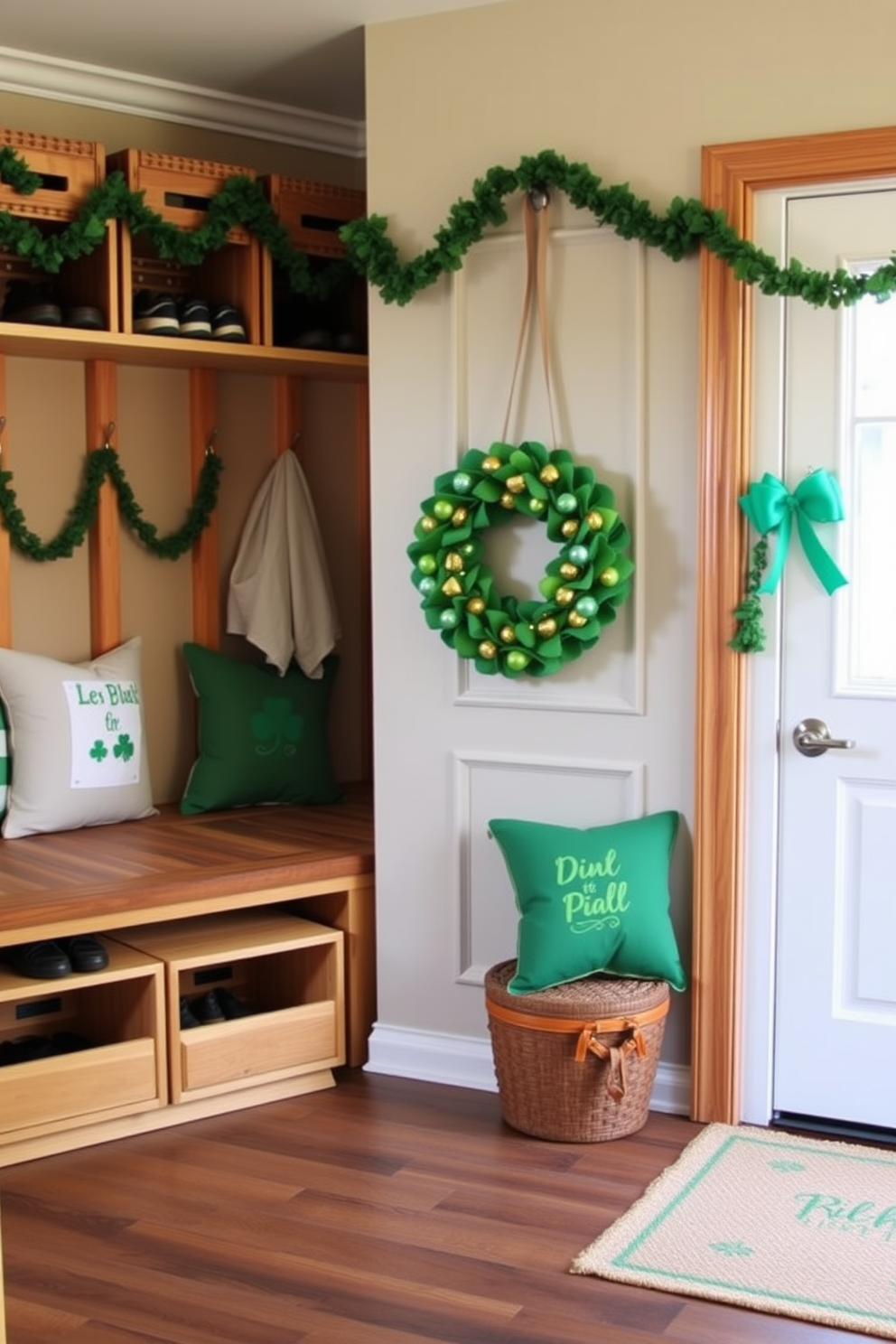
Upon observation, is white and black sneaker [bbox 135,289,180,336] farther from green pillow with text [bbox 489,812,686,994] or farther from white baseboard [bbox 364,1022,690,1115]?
white baseboard [bbox 364,1022,690,1115]

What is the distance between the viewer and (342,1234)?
2.95 metres

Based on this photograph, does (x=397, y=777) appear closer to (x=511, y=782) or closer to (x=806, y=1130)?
(x=511, y=782)

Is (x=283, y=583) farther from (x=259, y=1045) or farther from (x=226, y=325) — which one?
(x=259, y=1045)

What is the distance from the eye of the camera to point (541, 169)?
3.48 meters

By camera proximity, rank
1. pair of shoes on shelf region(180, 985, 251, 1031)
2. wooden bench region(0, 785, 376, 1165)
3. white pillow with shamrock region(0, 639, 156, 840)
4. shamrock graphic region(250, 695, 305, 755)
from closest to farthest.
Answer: wooden bench region(0, 785, 376, 1165) → pair of shoes on shelf region(180, 985, 251, 1031) → white pillow with shamrock region(0, 639, 156, 840) → shamrock graphic region(250, 695, 305, 755)

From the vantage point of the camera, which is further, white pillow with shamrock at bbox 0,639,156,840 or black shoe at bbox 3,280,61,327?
white pillow with shamrock at bbox 0,639,156,840

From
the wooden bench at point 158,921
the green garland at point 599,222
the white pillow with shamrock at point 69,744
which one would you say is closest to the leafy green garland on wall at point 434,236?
the green garland at point 599,222

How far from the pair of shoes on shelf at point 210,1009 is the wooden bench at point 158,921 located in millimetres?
95

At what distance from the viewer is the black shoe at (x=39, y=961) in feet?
11.0

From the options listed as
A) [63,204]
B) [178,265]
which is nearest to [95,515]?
[178,265]

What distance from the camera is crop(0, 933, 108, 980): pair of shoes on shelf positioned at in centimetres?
337

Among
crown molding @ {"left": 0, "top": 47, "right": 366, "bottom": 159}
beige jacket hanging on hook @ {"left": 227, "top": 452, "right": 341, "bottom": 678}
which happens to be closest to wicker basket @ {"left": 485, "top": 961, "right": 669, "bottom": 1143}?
beige jacket hanging on hook @ {"left": 227, "top": 452, "right": 341, "bottom": 678}

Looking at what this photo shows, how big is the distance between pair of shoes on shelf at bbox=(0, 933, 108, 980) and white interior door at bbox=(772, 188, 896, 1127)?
148cm

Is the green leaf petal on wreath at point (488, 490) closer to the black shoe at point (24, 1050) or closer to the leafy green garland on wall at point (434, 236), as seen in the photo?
the leafy green garland on wall at point (434, 236)
